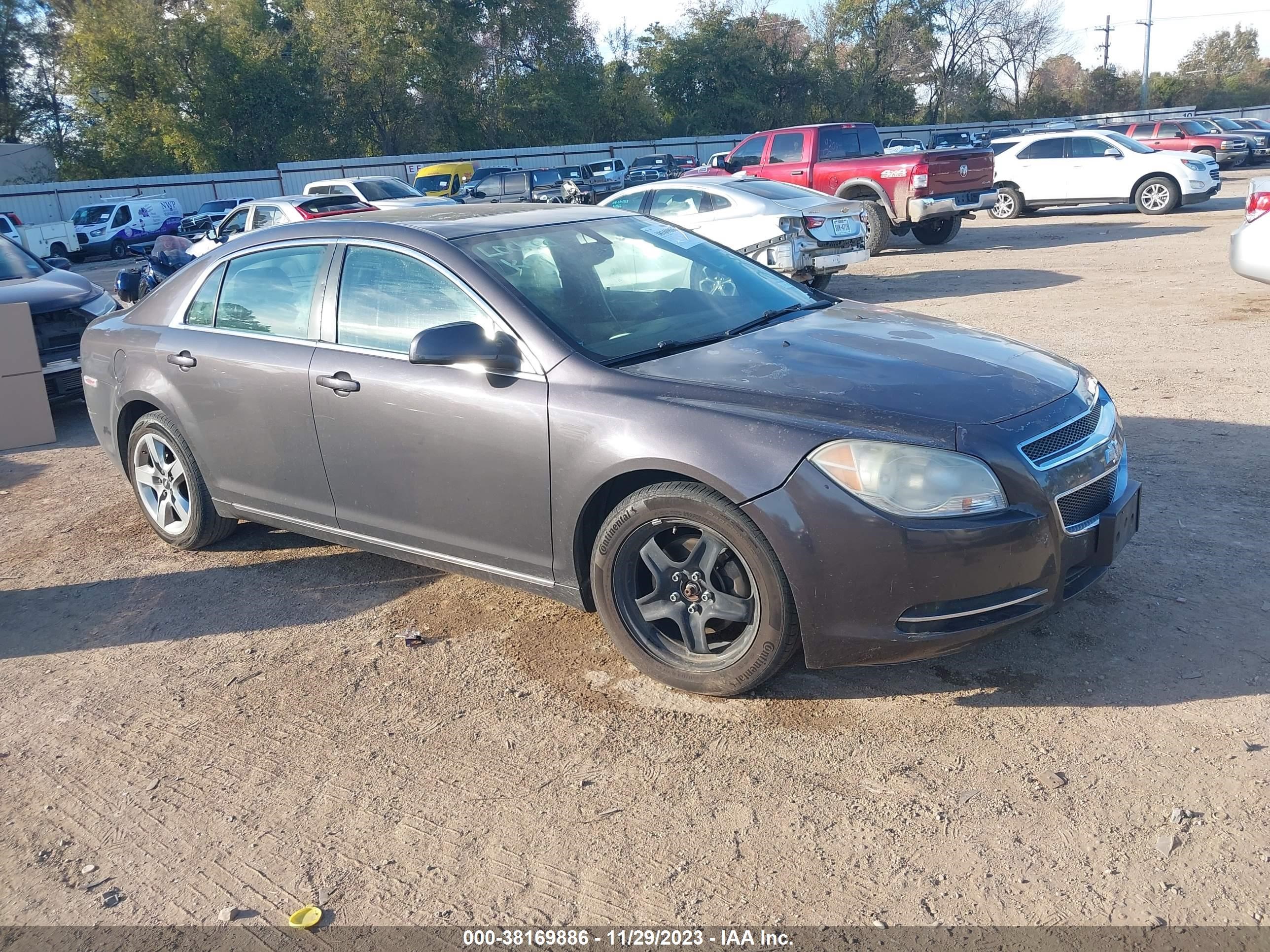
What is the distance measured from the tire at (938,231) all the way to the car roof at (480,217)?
Answer: 14.1 m

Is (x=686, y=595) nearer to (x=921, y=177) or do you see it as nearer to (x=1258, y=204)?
(x=1258, y=204)

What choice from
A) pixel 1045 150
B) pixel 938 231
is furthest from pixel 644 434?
pixel 1045 150

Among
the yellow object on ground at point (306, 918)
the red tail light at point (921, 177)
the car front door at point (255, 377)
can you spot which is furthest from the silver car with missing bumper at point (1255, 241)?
the yellow object on ground at point (306, 918)

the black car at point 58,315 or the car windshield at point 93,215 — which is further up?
the car windshield at point 93,215

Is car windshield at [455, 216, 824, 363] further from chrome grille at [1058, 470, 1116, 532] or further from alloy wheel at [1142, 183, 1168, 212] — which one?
alloy wheel at [1142, 183, 1168, 212]

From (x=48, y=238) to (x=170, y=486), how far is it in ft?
95.3

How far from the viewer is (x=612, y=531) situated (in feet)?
12.1

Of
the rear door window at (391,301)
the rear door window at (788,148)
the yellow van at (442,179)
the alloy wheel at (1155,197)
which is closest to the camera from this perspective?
the rear door window at (391,301)

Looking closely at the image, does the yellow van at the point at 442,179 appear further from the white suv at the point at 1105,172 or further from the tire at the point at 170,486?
the tire at the point at 170,486

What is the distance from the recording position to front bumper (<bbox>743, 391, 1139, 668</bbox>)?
3232 millimetres

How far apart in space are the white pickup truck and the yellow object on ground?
30790mm

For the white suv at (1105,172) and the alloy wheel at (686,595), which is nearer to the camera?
the alloy wheel at (686,595)

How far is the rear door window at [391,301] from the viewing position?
4188 millimetres

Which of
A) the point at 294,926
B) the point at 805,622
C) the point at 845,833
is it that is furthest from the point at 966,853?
the point at 294,926
